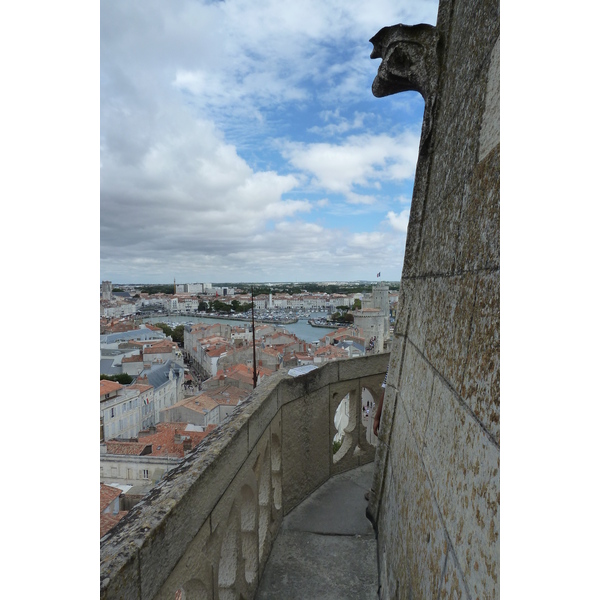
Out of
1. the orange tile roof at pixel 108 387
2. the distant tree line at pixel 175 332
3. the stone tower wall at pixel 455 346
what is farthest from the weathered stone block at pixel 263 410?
the distant tree line at pixel 175 332

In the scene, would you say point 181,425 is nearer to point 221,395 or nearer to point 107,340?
point 221,395

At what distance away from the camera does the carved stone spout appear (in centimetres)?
248

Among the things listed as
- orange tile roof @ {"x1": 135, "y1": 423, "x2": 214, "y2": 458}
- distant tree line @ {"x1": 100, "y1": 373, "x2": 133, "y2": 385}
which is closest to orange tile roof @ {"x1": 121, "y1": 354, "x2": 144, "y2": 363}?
distant tree line @ {"x1": 100, "y1": 373, "x2": 133, "y2": 385}

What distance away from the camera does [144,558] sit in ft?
4.48

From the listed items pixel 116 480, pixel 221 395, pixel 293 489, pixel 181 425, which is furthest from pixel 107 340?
pixel 293 489

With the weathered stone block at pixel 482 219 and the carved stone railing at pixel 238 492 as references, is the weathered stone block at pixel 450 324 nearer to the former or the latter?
the weathered stone block at pixel 482 219

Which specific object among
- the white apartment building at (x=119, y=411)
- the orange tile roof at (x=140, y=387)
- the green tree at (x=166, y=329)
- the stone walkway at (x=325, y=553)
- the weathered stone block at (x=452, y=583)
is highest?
the weathered stone block at (x=452, y=583)

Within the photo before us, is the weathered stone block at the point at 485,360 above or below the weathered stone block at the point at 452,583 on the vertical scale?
above

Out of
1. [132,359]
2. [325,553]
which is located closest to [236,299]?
[132,359]

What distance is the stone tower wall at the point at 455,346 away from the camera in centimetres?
101

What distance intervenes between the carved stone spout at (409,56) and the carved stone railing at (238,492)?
2491mm

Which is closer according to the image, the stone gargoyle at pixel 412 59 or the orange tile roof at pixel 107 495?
the stone gargoyle at pixel 412 59

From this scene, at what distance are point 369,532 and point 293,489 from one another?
2.83ft

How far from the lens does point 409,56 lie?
8.52 ft
